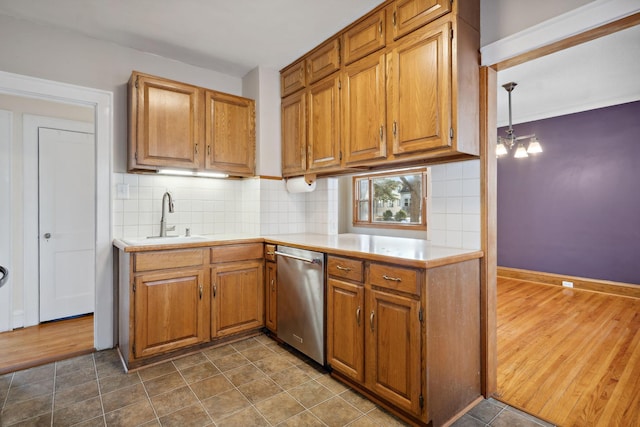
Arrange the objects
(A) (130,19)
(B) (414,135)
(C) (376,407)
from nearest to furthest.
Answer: (C) (376,407), (B) (414,135), (A) (130,19)

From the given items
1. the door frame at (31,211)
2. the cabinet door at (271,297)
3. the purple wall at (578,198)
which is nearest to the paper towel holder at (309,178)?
the cabinet door at (271,297)

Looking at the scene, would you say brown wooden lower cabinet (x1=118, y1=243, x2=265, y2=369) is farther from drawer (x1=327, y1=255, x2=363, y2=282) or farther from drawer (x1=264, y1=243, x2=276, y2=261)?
drawer (x1=327, y1=255, x2=363, y2=282)

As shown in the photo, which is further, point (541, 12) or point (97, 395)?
point (97, 395)

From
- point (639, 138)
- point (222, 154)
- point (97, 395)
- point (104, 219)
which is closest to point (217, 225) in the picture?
point (222, 154)

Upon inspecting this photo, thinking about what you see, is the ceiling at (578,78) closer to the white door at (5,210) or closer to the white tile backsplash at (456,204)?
the white tile backsplash at (456,204)

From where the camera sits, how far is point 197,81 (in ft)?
10.1

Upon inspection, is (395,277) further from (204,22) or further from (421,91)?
(204,22)

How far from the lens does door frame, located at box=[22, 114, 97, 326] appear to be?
9.97 ft

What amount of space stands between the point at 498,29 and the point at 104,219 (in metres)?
3.08

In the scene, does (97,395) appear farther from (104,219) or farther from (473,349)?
(473,349)

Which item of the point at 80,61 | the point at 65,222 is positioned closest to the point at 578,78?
the point at 80,61

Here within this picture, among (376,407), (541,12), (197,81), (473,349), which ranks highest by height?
(197,81)

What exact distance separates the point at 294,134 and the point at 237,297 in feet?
5.04

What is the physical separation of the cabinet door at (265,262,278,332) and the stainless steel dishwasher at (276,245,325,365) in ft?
0.28
